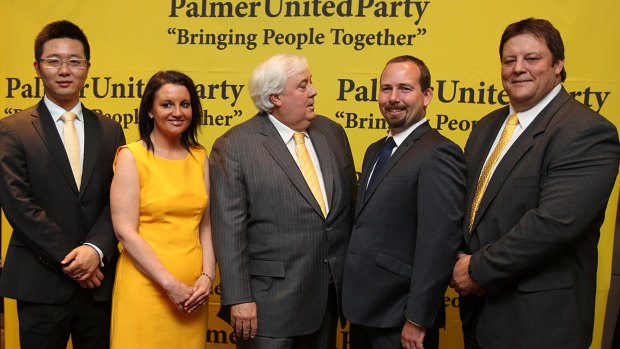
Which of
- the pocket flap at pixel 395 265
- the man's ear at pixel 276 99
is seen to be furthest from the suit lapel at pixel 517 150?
the man's ear at pixel 276 99

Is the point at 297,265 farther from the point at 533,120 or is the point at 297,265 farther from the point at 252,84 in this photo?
the point at 533,120

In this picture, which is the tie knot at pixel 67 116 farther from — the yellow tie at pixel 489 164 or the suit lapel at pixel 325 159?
the yellow tie at pixel 489 164

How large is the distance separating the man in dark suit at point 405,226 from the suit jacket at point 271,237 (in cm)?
13

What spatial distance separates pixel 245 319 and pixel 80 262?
0.67 m

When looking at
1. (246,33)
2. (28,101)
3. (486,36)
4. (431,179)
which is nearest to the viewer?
(431,179)

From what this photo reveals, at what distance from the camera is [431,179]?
72.8 inches

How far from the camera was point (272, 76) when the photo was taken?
2139mm

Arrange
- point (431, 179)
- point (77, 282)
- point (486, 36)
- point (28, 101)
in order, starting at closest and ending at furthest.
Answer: point (431, 179) < point (77, 282) < point (486, 36) < point (28, 101)

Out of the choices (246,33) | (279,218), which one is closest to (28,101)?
(246,33)

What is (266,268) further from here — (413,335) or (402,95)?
(402,95)

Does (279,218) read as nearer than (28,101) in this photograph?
Yes

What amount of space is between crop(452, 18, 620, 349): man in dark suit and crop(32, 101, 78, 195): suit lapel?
1514mm

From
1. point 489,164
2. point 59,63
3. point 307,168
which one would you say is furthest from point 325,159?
point 59,63

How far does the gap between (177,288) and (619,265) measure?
7.88ft
